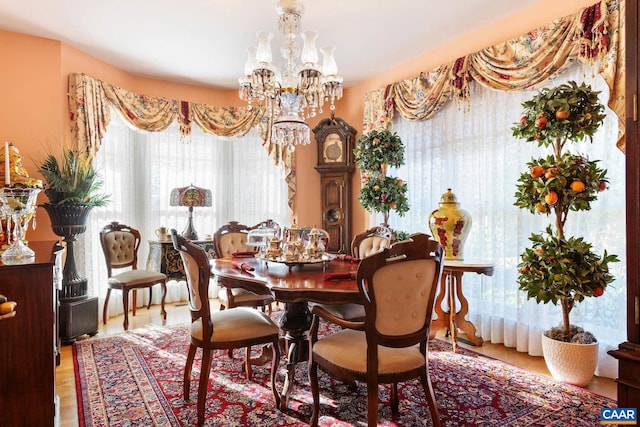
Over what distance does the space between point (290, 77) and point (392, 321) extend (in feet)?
6.73

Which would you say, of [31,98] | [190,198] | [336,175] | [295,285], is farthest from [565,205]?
[31,98]

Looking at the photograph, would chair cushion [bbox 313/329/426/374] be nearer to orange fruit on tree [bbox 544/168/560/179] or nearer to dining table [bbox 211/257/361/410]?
dining table [bbox 211/257/361/410]

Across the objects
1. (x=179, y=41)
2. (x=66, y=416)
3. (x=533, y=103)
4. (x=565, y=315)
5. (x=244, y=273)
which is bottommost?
(x=66, y=416)

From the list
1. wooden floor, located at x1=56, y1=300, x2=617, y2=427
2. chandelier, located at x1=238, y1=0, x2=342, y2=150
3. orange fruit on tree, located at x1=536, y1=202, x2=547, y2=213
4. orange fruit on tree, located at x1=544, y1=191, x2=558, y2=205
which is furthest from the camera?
chandelier, located at x1=238, y1=0, x2=342, y2=150

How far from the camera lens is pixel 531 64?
9.52 ft

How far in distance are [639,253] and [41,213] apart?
4.51 m

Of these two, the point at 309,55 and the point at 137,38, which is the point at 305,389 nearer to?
the point at 309,55

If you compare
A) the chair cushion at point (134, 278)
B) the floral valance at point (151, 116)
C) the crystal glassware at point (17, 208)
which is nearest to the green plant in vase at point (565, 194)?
the crystal glassware at point (17, 208)

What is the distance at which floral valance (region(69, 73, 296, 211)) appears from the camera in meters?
3.80

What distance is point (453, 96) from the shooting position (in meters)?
3.61

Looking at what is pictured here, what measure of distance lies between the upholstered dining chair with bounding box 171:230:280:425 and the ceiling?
2.05 metres

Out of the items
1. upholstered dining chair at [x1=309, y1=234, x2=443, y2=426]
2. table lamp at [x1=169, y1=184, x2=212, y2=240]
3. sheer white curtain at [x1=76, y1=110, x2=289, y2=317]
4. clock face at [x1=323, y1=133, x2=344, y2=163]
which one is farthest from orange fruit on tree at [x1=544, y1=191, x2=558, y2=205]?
table lamp at [x1=169, y1=184, x2=212, y2=240]

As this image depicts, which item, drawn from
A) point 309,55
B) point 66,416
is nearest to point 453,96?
point 309,55

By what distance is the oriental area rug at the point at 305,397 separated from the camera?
2061mm
